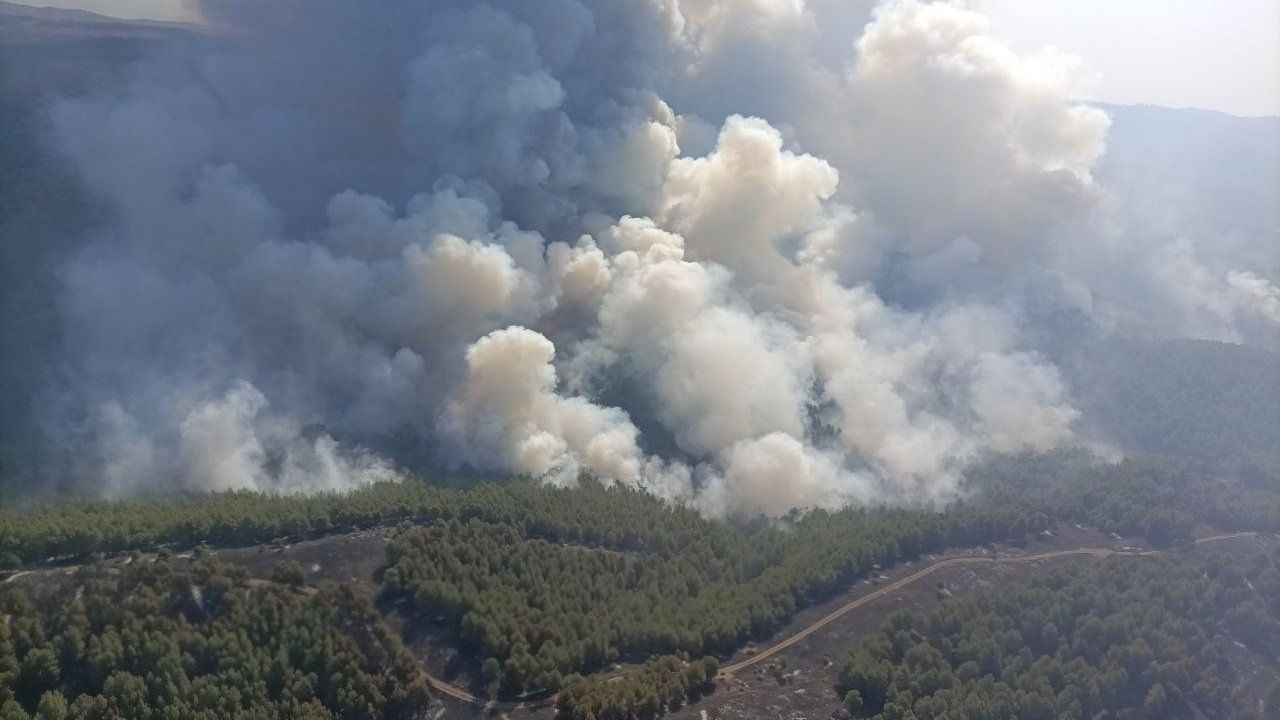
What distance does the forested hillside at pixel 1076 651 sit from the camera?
183 feet

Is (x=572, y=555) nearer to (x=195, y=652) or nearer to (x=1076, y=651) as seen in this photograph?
(x=195, y=652)

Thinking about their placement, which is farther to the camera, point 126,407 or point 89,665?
point 126,407

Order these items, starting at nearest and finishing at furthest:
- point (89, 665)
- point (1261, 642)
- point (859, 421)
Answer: point (89, 665)
point (1261, 642)
point (859, 421)

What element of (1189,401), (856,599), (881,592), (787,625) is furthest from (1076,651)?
(1189,401)

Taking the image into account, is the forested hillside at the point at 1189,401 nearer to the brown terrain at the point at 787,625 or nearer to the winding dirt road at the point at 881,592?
the winding dirt road at the point at 881,592

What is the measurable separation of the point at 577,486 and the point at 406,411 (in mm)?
15486

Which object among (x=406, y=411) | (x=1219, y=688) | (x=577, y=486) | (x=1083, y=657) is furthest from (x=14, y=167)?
(x=1219, y=688)

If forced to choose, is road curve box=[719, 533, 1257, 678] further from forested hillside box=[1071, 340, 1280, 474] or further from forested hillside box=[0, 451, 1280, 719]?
forested hillside box=[1071, 340, 1280, 474]

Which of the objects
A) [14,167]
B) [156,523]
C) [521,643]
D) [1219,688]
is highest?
[14,167]

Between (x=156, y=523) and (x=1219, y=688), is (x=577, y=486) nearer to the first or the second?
(x=156, y=523)

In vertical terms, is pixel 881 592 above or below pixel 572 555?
below

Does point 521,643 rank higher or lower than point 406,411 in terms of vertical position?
lower

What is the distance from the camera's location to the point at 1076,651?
200 feet

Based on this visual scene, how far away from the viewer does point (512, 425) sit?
79.1m
